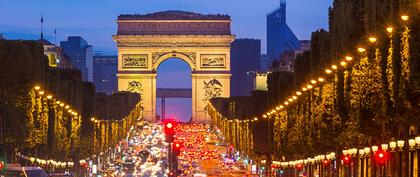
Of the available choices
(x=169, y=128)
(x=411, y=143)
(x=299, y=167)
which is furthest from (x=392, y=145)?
(x=299, y=167)

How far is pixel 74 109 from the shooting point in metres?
104

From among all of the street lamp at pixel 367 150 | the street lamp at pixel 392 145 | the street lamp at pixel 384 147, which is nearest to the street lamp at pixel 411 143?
the street lamp at pixel 392 145

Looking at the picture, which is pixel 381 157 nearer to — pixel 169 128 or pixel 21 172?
pixel 169 128

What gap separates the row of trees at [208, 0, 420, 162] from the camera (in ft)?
140

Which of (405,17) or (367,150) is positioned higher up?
(405,17)

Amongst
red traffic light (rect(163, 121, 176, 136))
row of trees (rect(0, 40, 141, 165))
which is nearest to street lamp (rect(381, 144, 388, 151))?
red traffic light (rect(163, 121, 176, 136))

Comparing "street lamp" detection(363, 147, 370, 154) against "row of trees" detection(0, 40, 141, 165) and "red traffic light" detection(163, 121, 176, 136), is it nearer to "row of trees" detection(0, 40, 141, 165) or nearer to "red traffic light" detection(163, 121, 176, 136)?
"row of trees" detection(0, 40, 141, 165)

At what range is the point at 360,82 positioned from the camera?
52562mm

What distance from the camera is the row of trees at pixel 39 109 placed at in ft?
235

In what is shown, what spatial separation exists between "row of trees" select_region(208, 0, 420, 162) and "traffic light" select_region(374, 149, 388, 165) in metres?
0.50

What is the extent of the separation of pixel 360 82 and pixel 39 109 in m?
28.3

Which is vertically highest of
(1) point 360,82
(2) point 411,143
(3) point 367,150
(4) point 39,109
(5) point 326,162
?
(1) point 360,82

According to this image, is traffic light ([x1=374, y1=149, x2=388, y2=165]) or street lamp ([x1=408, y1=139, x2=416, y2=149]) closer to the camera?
street lamp ([x1=408, y1=139, x2=416, y2=149])

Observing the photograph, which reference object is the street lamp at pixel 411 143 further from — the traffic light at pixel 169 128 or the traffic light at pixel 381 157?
the traffic light at pixel 169 128
